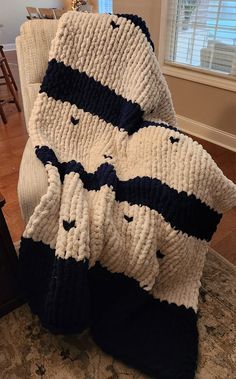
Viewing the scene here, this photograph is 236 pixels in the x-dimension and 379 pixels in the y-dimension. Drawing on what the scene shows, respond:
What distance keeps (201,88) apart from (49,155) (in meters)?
1.68

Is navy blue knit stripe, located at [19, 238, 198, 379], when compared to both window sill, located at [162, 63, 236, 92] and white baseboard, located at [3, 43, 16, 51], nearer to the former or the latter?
window sill, located at [162, 63, 236, 92]

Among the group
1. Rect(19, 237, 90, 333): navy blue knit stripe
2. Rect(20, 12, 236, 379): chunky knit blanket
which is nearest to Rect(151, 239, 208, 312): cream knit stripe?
Rect(20, 12, 236, 379): chunky knit blanket

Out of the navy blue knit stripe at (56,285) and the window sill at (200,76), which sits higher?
the window sill at (200,76)

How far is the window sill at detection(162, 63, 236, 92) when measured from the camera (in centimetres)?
208

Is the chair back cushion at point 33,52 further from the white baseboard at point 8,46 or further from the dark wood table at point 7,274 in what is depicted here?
the white baseboard at point 8,46

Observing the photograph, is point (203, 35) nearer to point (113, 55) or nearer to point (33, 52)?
point (113, 55)

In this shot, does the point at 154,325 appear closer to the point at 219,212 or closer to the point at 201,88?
the point at 219,212

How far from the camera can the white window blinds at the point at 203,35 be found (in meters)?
2.03

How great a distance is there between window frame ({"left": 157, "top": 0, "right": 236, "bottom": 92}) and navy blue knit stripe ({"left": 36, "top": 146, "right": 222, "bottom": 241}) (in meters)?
1.39

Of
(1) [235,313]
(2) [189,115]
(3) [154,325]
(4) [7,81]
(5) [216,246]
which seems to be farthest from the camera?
(4) [7,81]

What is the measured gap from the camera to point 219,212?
1.08m

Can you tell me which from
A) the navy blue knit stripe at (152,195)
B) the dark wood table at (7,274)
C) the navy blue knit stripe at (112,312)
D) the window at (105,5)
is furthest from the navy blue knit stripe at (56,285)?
the window at (105,5)

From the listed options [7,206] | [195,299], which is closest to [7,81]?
[7,206]

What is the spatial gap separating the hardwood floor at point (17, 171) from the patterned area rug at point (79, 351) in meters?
0.33
